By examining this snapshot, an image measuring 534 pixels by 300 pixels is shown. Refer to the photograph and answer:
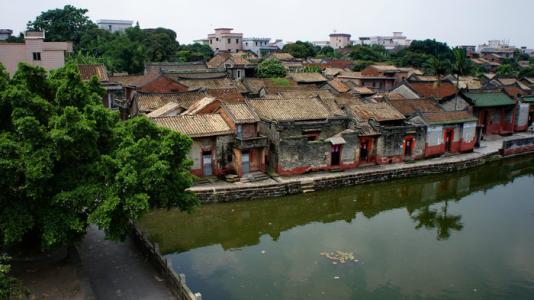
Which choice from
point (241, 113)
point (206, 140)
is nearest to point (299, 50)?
point (241, 113)

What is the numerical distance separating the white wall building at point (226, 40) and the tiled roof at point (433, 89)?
64451mm

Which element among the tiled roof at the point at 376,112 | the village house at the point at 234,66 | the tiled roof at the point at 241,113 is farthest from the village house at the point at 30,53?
the tiled roof at the point at 376,112

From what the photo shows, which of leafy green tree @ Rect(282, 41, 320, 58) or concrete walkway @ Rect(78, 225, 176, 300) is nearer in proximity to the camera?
concrete walkway @ Rect(78, 225, 176, 300)

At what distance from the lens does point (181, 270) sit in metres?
14.7

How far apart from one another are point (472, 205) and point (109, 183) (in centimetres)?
1857

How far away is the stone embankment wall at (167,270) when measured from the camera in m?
11.1

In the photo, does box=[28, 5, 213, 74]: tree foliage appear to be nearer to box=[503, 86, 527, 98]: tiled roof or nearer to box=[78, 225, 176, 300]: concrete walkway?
box=[503, 86, 527, 98]: tiled roof

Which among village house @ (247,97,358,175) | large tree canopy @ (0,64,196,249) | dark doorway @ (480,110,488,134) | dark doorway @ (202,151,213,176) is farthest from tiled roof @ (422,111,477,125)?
large tree canopy @ (0,64,196,249)

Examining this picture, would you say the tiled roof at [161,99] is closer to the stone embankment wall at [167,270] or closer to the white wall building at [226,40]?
the stone embankment wall at [167,270]

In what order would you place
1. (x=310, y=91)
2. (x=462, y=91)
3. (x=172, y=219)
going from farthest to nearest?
(x=310, y=91) → (x=462, y=91) → (x=172, y=219)

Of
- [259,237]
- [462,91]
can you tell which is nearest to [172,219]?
[259,237]

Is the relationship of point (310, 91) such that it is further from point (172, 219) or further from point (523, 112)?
point (172, 219)

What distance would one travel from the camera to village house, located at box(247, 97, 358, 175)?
2356 cm

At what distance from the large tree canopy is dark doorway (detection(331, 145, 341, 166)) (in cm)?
1346
